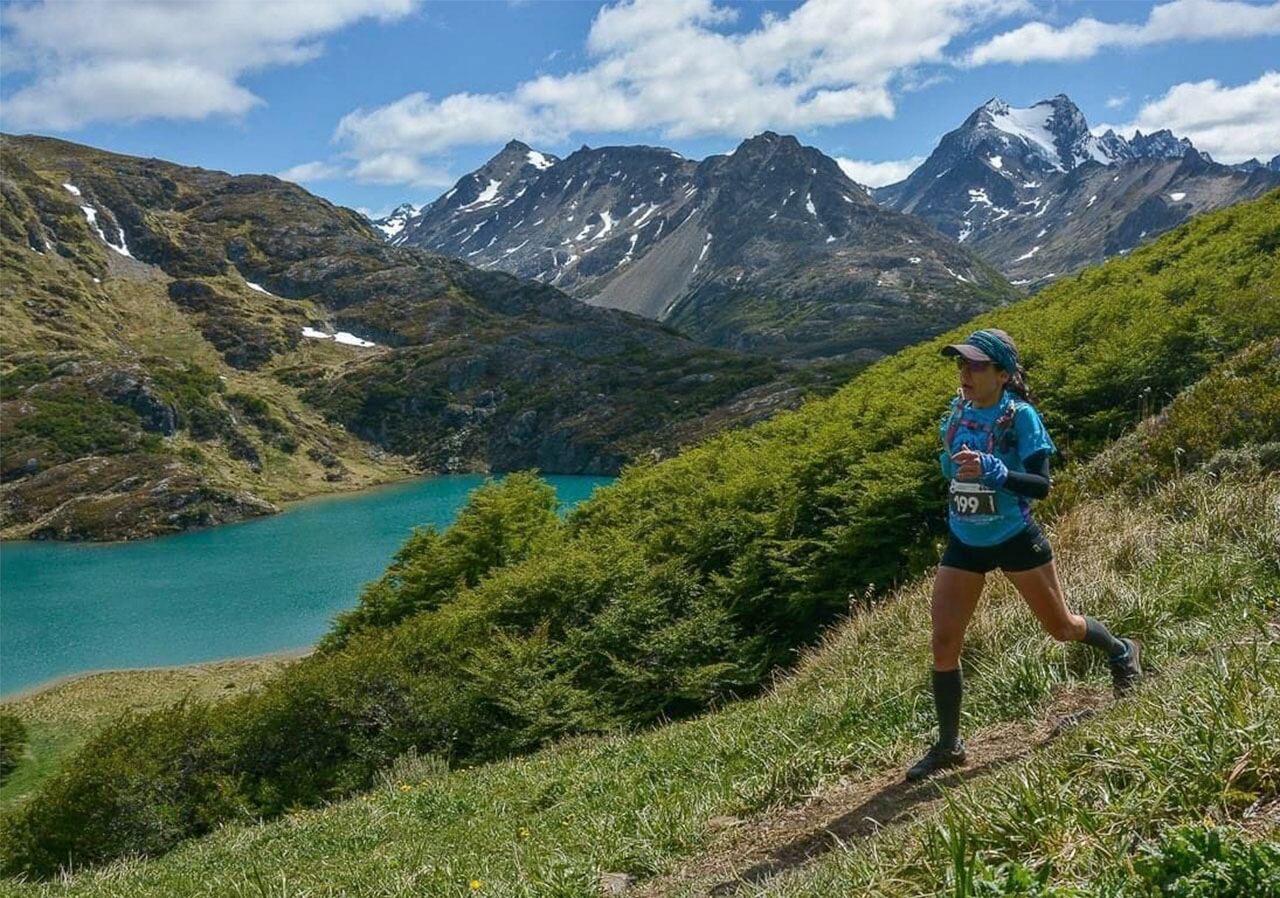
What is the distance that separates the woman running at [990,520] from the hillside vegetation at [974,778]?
16.8 inches

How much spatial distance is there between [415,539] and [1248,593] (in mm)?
29794

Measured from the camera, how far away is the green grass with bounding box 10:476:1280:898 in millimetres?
4246

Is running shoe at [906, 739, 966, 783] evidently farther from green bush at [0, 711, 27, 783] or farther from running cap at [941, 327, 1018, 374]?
green bush at [0, 711, 27, 783]

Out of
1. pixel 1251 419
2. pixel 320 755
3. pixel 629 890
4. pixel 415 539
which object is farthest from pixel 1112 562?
pixel 415 539

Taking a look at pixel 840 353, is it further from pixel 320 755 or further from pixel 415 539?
pixel 320 755

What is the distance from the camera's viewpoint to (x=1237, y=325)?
15.3 metres

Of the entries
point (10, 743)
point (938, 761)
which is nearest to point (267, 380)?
point (10, 743)

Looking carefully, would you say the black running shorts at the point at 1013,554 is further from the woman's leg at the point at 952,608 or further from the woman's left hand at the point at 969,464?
the woman's left hand at the point at 969,464

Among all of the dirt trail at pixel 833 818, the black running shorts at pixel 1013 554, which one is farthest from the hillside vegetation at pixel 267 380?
the black running shorts at pixel 1013 554

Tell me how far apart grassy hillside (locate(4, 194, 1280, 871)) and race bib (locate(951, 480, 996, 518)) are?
8147 mm

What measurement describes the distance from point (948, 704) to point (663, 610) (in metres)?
12.1

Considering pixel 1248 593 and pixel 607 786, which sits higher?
pixel 1248 593

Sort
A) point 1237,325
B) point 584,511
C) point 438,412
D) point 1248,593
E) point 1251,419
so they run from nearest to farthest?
point 1248,593 → point 1251,419 → point 1237,325 → point 584,511 → point 438,412

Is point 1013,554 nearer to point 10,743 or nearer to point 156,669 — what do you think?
point 10,743
